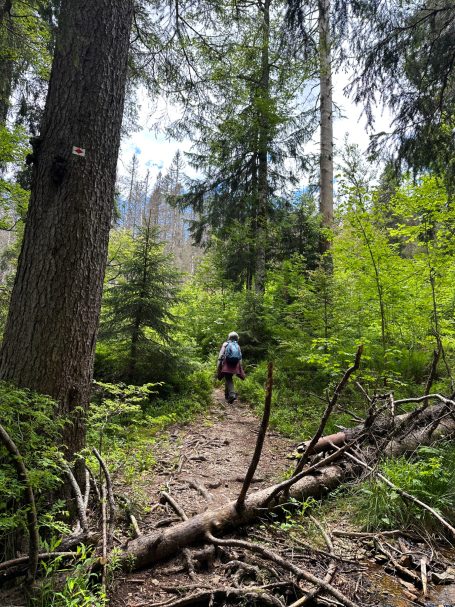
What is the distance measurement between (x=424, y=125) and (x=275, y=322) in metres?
5.99

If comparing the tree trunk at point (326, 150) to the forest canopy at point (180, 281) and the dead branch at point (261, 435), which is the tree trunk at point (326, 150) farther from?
the dead branch at point (261, 435)

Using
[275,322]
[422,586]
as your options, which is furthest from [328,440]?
[275,322]

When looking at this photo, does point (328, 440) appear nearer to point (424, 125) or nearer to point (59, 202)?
point (59, 202)

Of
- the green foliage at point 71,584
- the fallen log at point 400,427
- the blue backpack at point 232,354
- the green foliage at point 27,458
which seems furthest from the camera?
the blue backpack at point 232,354

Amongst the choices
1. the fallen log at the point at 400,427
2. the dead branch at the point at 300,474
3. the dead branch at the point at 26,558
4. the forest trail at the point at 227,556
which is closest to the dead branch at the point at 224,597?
the forest trail at the point at 227,556

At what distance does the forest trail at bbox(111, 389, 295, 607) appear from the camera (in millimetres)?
2545

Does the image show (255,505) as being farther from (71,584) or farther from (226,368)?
(226,368)

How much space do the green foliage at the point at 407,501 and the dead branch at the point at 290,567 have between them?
48.3 inches

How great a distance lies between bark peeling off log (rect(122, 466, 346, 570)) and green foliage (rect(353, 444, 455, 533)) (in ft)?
2.13

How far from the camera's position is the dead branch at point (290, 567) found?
217 cm

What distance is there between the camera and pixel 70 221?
3154mm

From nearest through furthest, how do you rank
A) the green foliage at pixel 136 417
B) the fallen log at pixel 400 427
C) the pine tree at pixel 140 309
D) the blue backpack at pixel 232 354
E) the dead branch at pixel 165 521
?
1. the dead branch at pixel 165 521
2. the green foliage at pixel 136 417
3. the fallen log at pixel 400 427
4. the pine tree at pixel 140 309
5. the blue backpack at pixel 232 354

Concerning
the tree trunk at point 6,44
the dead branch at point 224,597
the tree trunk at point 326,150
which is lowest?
the dead branch at point 224,597

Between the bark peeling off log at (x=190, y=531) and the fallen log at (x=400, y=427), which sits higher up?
the fallen log at (x=400, y=427)
